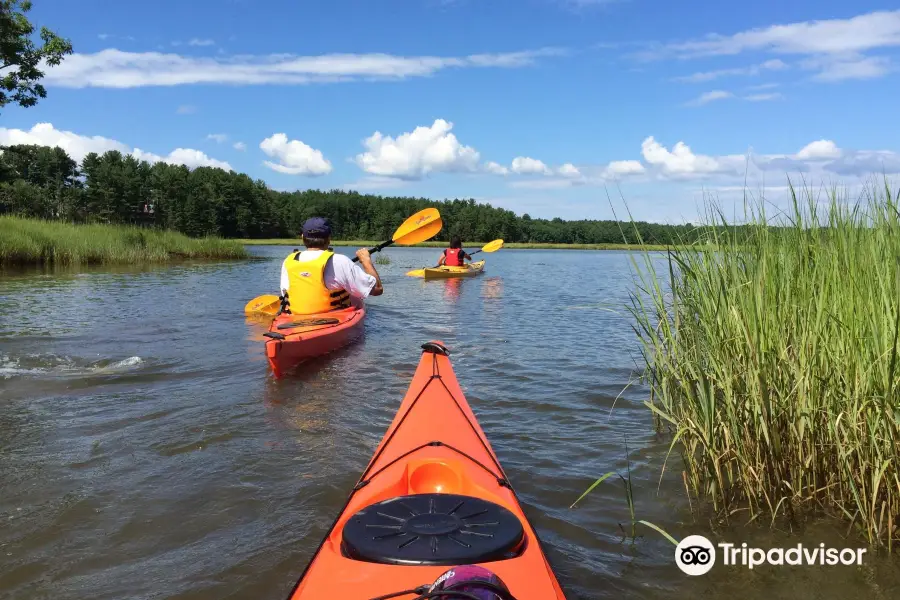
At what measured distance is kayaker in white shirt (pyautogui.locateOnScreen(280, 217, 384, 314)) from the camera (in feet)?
22.1

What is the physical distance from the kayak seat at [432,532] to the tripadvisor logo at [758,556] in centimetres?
118

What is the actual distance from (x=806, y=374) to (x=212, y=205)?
74908mm

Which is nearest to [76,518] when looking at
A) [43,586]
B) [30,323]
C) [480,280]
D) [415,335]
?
[43,586]

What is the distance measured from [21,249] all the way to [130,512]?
58.0ft

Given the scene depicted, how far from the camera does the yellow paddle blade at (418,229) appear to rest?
993 cm

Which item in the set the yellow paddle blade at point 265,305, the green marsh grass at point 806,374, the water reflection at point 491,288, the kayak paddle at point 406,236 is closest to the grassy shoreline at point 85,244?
the kayak paddle at point 406,236

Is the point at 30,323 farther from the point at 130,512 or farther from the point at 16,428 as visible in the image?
the point at 130,512

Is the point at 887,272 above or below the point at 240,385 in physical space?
above

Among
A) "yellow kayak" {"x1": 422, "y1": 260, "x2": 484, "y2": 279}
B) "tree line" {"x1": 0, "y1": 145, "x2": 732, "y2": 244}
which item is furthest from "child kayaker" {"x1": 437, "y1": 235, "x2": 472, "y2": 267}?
"tree line" {"x1": 0, "y1": 145, "x2": 732, "y2": 244}

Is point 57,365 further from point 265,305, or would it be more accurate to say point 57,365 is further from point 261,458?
point 261,458

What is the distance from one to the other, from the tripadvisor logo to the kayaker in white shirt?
4623 mm

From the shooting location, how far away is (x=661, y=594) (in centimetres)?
259

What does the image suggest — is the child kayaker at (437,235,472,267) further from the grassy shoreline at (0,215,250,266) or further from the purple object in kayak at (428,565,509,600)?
the purple object in kayak at (428,565,509,600)

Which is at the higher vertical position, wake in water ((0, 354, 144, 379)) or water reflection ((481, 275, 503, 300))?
water reflection ((481, 275, 503, 300))
